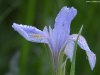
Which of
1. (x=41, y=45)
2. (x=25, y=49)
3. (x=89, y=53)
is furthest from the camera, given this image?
(x=41, y=45)

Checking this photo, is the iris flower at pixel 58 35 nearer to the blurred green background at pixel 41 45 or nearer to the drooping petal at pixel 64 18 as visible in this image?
the drooping petal at pixel 64 18

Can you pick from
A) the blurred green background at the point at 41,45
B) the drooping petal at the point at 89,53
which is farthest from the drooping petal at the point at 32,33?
the blurred green background at the point at 41,45

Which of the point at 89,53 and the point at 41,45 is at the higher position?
the point at 41,45

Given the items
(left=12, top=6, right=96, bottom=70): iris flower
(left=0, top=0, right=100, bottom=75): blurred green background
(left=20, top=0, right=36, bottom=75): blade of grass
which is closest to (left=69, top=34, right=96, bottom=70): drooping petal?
(left=12, top=6, right=96, bottom=70): iris flower

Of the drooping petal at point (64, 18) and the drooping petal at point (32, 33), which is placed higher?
the drooping petal at point (64, 18)

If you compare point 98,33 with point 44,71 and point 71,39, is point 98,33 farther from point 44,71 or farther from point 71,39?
point 71,39

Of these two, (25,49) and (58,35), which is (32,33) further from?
(25,49)

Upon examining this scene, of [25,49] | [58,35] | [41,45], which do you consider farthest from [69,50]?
[41,45]

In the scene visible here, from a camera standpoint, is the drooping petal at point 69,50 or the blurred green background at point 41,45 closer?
the drooping petal at point 69,50

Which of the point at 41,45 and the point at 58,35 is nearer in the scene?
the point at 58,35
